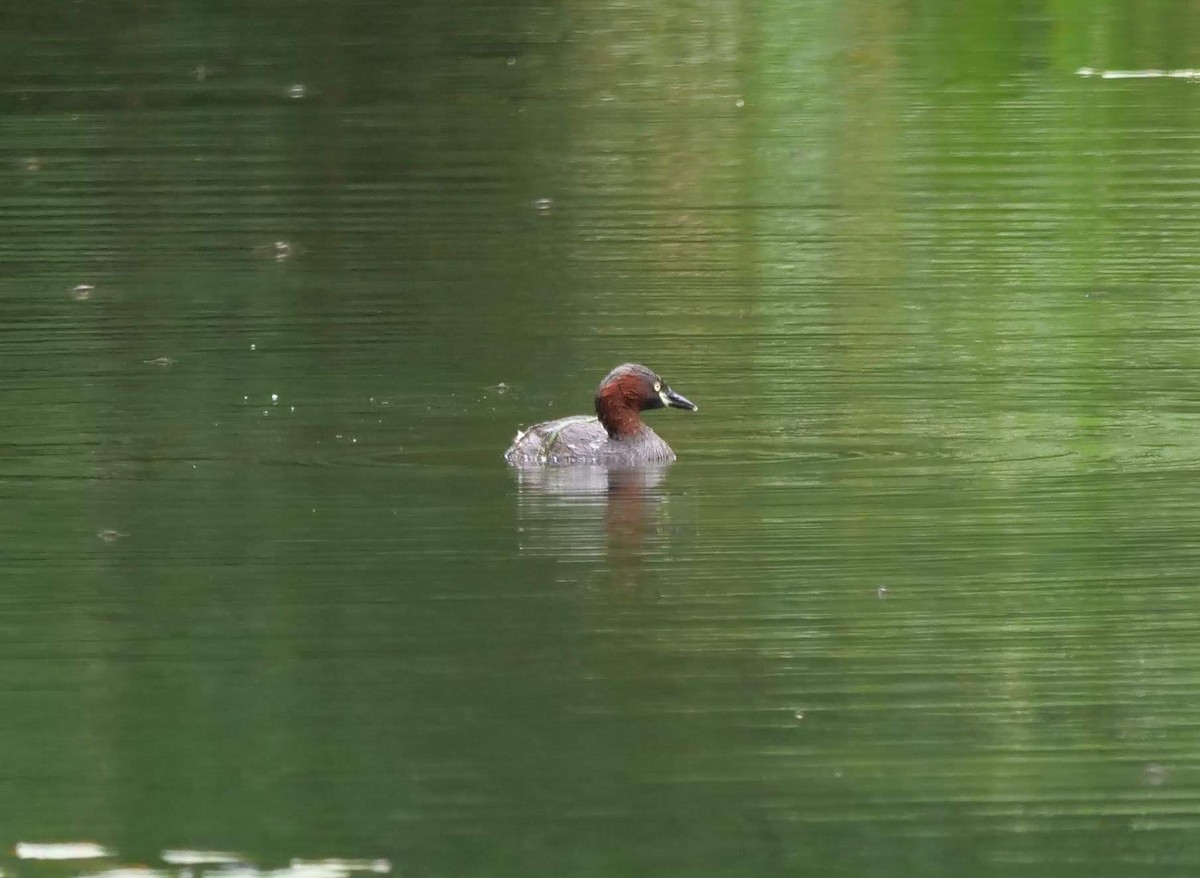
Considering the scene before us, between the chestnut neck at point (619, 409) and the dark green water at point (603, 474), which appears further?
the chestnut neck at point (619, 409)

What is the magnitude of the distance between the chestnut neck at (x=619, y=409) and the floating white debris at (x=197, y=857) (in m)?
5.22

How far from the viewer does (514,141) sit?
64.2 feet

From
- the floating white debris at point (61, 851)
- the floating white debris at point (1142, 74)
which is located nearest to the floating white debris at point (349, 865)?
the floating white debris at point (61, 851)

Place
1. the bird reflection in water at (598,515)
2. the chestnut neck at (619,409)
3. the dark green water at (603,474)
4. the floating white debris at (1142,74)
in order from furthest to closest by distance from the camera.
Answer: the floating white debris at (1142,74) → the chestnut neck at (619,409) → the bird reflection in water at (598,515) → the dark green water at (603,474)

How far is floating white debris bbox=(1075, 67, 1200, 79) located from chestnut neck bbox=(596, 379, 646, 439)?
1126cm

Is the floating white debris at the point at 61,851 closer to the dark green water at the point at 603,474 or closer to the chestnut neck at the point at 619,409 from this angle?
the dark green water at the point at 603,474

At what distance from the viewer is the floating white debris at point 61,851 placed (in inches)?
253

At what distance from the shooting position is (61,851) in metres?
6.46

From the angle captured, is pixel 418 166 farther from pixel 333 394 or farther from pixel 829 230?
pixel 333 394

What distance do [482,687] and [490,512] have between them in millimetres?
2423

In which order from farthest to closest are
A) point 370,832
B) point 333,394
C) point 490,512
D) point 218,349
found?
point 218,349 → point 333,394 → point 490,512 → point 370,832

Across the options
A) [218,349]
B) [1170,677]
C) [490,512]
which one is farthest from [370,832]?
[218,349]

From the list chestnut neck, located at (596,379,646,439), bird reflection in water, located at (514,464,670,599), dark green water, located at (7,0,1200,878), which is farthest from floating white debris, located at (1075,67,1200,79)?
bird reflection in water, located at (514,464,670,599)


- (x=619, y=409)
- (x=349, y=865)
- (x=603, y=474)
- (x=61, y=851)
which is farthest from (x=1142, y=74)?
(x=61, y=851)
